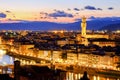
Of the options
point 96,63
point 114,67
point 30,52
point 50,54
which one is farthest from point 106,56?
point 30,52

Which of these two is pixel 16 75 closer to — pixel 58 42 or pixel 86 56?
pixel 86 56

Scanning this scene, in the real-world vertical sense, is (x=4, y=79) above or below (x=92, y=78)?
above

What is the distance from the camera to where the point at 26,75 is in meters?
24.6

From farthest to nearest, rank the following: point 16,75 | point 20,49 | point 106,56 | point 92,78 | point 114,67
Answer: point 20,49
point 106,56
point 114,67
point 92,78
point 16,75

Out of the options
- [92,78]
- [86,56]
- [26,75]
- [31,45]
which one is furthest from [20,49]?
[26,75]

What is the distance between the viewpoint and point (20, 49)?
89.9 m

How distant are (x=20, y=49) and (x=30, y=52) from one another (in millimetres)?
7453

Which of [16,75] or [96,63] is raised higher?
[16,75]

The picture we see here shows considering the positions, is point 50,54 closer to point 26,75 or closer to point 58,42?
point 58,42

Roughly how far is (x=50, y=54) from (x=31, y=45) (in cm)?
1955

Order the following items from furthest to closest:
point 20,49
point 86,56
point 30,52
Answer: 1. point 20,49
2. point 30,52
3. point 86,56

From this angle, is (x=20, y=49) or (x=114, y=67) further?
(x=20, y=49)

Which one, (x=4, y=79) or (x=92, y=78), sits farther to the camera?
(x=92, y=78)

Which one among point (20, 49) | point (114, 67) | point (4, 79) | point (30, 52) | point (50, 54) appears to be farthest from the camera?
point (20, 49)
